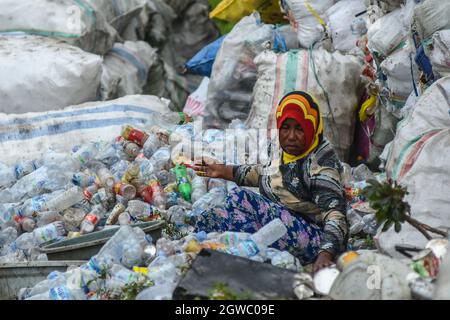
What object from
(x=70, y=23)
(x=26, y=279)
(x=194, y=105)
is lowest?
(x=26, y=279)

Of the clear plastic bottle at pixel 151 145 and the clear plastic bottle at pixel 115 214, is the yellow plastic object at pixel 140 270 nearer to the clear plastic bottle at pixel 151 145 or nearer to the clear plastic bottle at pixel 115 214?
the clear plastic bottle at pixel 115 214

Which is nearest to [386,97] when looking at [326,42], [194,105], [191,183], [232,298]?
[326,42]

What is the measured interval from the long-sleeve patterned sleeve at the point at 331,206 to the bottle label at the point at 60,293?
3.34ft

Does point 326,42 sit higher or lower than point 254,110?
higher

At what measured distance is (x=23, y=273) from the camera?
4.16 m

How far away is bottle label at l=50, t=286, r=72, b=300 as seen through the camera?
366cm

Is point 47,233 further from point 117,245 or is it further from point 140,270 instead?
point 140,270

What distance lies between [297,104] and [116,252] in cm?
99

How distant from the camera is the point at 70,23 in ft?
22.9

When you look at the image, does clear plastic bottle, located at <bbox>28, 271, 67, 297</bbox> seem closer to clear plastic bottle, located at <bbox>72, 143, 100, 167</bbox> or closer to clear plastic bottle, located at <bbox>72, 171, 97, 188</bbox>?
clear plastic bottle, located at <bbox>72, 171, 97, 188</bbox>

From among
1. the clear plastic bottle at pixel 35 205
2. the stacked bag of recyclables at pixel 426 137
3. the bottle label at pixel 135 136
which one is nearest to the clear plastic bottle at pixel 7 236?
the clear plastic bottle at pixel 35 205

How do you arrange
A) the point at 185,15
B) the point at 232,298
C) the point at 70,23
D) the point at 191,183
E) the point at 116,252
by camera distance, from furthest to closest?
1. the point at 185,15
2. the point at 70,23
3. the point at 191,183
4. the point at 116,252
5. the point at 232,298

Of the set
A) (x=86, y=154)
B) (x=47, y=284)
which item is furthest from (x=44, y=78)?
(x=47, y=284)
